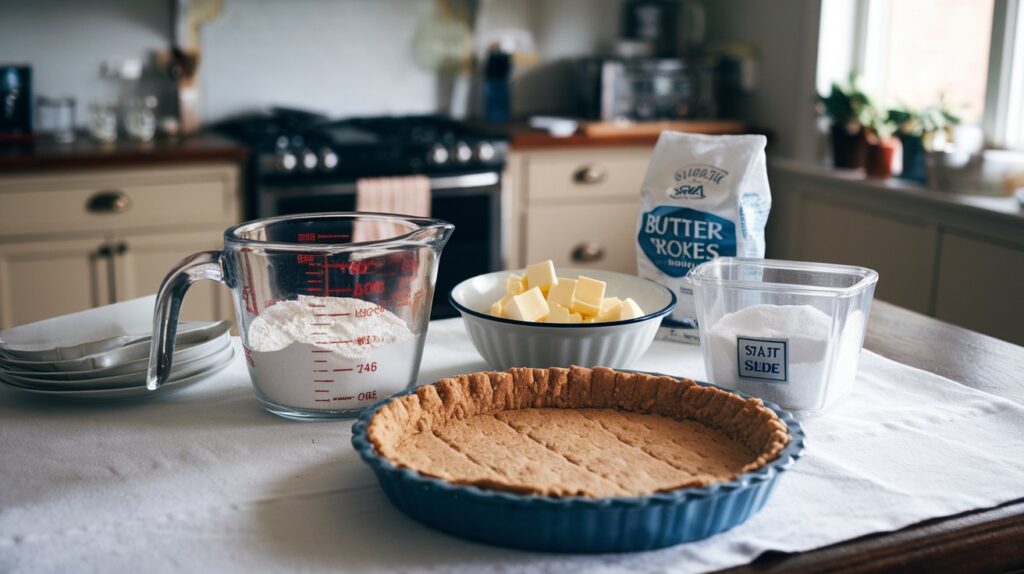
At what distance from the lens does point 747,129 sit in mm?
3441

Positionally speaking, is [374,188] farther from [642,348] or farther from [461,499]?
[461,499]

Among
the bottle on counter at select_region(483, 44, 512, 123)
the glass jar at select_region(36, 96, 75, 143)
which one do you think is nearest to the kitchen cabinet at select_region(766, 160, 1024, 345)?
the bottle on counter at select_region(483, 44, 512, 123)

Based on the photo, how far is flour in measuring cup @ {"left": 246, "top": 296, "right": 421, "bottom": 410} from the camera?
93cm

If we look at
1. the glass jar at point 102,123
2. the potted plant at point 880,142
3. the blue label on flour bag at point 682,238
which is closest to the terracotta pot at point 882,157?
the potted plant at point 880,142

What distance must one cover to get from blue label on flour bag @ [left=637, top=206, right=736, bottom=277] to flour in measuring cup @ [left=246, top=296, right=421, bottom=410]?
0.43 meters

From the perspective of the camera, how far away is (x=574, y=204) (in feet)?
10.6

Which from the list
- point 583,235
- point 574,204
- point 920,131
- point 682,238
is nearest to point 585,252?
point 583,235

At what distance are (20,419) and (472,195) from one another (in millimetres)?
2157

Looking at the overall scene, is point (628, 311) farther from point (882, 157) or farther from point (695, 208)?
point (882, 157)

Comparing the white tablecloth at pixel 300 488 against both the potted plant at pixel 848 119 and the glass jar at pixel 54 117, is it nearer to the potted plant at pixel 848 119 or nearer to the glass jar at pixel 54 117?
the potted plant at pixel 848 119

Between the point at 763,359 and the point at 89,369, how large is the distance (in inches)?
27.0

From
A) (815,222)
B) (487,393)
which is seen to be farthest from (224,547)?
(815,222)

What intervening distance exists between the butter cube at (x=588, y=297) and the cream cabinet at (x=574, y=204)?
2067mm

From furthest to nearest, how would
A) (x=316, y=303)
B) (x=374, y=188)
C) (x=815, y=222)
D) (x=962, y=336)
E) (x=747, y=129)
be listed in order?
1. (x=747, y=129)
2. (x=815, y=222)
3. (x=374, y=188)
4. (x=962, y=336)
5. (x=316, y=303)
